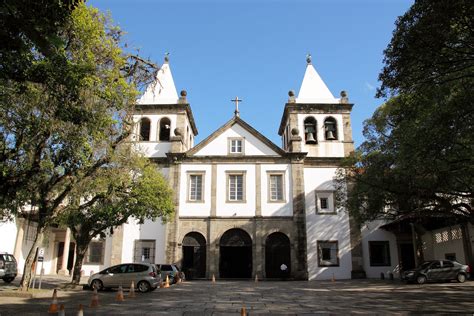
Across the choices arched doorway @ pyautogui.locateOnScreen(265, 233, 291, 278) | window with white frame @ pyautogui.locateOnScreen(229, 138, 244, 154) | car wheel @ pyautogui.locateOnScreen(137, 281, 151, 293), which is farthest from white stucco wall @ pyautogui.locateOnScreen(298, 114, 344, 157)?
car wheel @ pyautogui.locateOnScreen(137, 281, 151, 293)

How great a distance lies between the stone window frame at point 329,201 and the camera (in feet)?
99.6

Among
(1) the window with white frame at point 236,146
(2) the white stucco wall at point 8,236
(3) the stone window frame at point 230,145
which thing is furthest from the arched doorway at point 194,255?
(2) the white stucco wall at point 8,236

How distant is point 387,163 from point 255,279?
40.8 feet

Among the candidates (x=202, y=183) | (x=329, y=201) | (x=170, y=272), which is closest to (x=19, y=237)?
(x=170, y=272)

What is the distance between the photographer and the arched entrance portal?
2992 cm

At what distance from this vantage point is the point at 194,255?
97.7ft

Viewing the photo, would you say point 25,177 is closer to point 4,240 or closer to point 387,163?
point 387,163

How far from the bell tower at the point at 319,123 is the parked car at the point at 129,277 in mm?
15728

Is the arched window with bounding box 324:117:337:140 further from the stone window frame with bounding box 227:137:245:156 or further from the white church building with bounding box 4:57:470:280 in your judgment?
the stone window frame with bounding box 227:137:245:156

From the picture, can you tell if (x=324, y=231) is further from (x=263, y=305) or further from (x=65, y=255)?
(x=65, y=255)

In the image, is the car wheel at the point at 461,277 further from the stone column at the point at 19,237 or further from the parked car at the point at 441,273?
the stone column at the point at 19,237

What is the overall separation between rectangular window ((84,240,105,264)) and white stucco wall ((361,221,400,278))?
19369 mm

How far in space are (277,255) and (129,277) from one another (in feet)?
42.0

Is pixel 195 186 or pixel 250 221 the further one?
pixel 195 186
